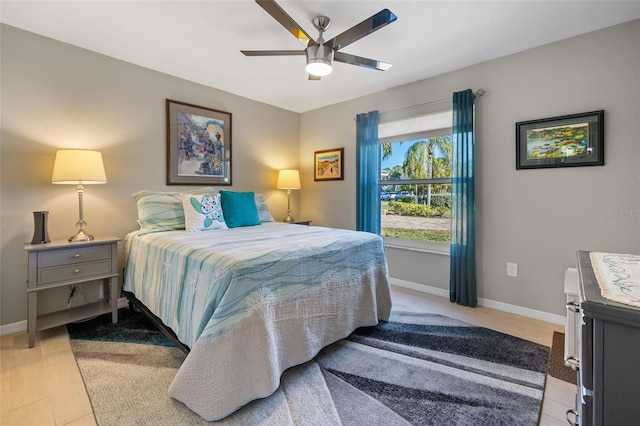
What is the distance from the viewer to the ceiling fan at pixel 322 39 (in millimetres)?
1636

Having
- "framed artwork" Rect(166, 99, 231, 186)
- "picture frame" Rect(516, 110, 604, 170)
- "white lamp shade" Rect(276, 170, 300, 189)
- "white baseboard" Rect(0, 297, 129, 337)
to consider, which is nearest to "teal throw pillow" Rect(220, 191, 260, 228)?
"framed artwork" Rect(166, 99, 231, 186)

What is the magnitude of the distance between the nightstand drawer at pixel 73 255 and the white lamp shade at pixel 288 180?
217cm

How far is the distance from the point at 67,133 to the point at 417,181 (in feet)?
11.5

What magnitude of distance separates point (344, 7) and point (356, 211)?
233 cm

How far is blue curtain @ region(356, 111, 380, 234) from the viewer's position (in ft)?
11.9

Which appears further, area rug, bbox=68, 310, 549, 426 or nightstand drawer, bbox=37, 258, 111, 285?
nightstand drawer, bbox=37, 258, 111, 285

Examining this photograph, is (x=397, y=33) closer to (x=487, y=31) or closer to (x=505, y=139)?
(x=487, y=31)

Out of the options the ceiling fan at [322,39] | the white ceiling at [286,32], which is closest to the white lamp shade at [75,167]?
the white ceiling at [286,32]

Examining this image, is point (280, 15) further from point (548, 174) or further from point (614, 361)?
point (548, 174)

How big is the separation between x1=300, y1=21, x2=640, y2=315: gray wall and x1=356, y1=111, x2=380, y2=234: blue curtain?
59 centimetres

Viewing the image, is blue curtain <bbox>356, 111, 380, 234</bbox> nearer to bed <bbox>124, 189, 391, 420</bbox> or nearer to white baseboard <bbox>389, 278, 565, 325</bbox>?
white baseboard <bbox>389, 278, 565, 325</bbox>

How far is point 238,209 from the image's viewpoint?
2988 mm

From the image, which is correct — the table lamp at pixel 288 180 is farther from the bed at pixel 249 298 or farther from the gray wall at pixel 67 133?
the bed at pixel 249 298

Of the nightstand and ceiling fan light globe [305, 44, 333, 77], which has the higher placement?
ceiling fan light globe [305, 44, 333, 77]
